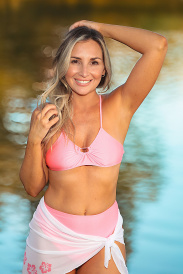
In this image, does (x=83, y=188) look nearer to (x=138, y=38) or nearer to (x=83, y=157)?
(x=83, y=157)

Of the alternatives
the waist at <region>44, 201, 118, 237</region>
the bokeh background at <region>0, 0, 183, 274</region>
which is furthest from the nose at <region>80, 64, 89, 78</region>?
the bokeh background at <region>0, 0, 183, 274</region>

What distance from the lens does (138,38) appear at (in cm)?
289

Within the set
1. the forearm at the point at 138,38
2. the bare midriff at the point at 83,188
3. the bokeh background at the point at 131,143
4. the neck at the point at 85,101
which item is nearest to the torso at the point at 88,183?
the bare midriff at the point at 83,188

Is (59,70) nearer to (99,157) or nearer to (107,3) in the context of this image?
(99,157)

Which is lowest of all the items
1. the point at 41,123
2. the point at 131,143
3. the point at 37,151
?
the point at 131,143

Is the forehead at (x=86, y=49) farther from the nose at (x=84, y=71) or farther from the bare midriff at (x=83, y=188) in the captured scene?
the bare midriff at (x=83, y=188)

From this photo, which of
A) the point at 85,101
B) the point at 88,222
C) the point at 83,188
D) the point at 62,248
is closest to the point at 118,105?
the point at 85,101

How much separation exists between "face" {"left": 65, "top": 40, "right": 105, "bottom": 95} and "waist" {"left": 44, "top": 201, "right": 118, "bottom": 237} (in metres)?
0.52

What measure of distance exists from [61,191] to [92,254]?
0.29 metres

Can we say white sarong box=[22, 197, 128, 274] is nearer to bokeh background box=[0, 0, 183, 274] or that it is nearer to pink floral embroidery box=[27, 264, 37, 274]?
pink floral embroidery box=[27, 264, 37, 274]

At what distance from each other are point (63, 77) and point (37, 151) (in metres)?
0.37

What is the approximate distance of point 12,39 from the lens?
12.8m

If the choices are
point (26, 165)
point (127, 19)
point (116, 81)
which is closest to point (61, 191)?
point (26, 165)

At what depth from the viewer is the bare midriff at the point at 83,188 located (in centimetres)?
288
